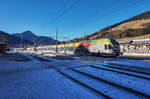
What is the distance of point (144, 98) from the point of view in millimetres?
2996

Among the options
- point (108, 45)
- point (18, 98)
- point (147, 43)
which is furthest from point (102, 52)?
point (18, 98)

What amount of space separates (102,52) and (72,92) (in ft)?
48.5

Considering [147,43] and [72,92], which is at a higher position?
[147,43]

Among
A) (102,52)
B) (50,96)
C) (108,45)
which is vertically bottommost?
(50,96)

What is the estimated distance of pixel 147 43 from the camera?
2231 centimetres

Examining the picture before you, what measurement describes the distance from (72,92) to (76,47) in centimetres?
2276

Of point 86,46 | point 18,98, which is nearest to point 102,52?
point 86,46

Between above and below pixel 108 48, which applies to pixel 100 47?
above

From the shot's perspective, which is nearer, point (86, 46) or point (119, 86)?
point (119, 86)

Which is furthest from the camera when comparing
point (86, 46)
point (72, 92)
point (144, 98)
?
point (86, 46)

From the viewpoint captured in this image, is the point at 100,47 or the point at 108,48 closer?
the point at 108,48

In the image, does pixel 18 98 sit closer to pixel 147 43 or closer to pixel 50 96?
pixel 50 96

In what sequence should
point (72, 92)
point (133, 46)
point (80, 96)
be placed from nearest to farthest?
point (80, 96) < point (72, 92) < point (133, 46)

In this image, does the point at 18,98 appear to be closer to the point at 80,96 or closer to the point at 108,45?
the point at 80,96
